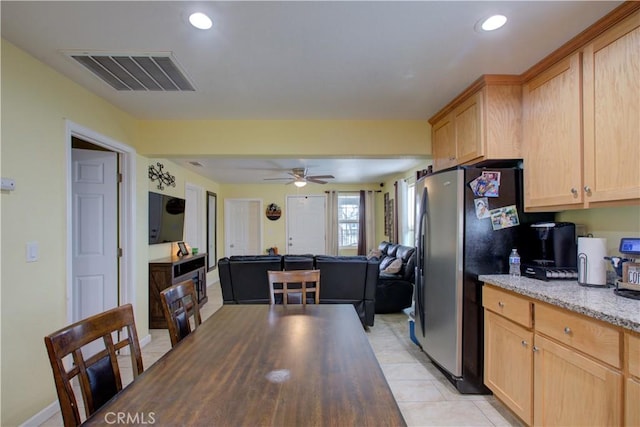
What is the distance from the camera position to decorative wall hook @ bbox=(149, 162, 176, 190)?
4125mm

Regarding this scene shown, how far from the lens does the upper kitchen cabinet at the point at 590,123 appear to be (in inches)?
59.1

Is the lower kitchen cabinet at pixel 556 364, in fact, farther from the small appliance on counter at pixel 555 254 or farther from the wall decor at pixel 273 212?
the wall decor at pixel 273 212

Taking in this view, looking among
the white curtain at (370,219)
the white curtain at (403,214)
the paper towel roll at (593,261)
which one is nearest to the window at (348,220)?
the white curtain at (370,219)

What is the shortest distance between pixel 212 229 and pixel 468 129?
590 cm

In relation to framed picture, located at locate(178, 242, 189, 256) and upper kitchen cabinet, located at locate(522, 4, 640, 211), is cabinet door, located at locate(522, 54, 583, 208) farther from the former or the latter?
framed picture, located at locate(178, 242, 189, 256)

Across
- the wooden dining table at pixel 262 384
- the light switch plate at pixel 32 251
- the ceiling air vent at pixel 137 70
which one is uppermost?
the ceiling air vent at pixel 137 70

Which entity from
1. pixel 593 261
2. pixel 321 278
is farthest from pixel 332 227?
pixel 593 261

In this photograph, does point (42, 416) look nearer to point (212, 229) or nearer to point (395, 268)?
point (395, 268)

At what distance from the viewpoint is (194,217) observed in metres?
5.93

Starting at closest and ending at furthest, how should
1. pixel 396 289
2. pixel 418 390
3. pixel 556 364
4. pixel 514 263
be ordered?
pixel 556 364, pixel 514 263, pixel 418 390, pixel 396 289

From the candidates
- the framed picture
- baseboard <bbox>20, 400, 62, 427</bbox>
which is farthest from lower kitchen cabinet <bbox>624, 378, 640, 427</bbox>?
the framed picture

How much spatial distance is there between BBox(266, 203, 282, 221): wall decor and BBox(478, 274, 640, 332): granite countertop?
5877mm

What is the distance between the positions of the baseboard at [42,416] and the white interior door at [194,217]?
3.59 m

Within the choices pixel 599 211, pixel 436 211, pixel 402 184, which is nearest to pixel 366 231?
pixel 402 184
